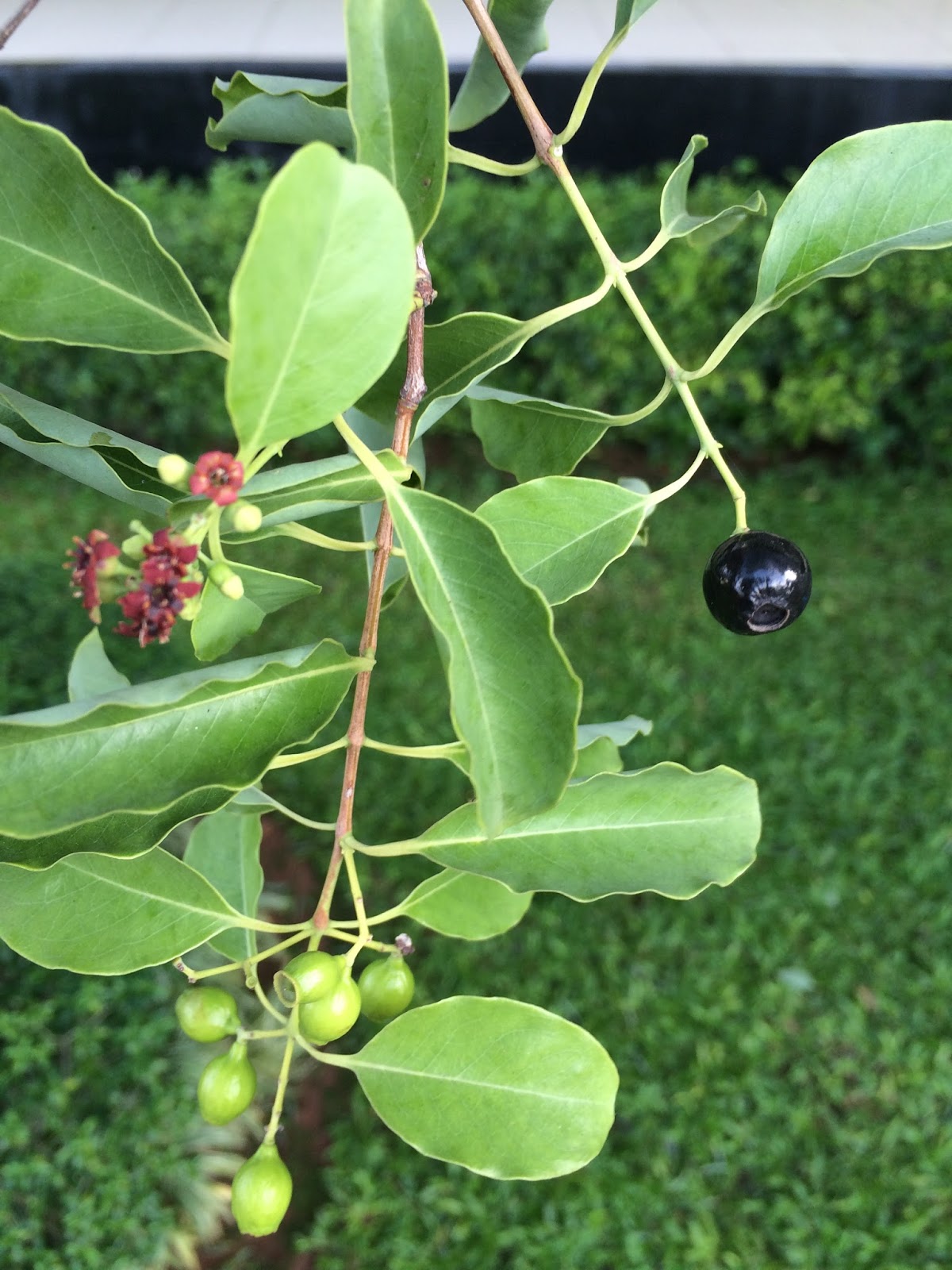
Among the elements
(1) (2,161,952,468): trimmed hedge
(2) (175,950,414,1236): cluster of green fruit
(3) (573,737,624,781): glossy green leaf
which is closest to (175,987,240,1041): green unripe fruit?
(2) (175,950,414,1236): cluster of green fruit

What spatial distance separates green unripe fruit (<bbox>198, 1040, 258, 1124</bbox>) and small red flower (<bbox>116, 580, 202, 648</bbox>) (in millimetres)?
357

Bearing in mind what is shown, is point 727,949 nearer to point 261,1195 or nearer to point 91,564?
point 261,1195

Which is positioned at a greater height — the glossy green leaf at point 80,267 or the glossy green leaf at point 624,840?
the glossy green leaf at point 80,267

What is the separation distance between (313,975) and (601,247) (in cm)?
45

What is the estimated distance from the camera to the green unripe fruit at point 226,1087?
711mm

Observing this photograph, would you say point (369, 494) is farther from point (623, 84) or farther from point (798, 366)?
point (623, 84)

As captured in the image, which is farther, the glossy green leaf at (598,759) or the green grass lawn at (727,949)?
the green grass lawn at (727,949)

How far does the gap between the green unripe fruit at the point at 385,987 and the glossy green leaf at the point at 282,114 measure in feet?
1.85

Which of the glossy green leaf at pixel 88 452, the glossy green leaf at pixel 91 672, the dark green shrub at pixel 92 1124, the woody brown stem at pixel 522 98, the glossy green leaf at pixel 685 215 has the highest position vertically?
the woody brown stem at pixel 522 98

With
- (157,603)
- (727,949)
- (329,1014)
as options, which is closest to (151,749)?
(157,603)

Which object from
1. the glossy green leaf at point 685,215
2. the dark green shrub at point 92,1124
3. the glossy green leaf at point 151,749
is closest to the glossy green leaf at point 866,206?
the glossy green leaf at point 685,215

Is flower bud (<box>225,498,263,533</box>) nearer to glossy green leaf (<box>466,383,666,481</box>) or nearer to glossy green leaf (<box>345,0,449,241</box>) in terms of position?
glossy green leaf (<box>345,0,449,241</box>)

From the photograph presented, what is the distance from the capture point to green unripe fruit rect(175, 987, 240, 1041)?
776mm

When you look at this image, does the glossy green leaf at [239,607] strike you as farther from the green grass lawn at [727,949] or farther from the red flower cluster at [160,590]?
the green grass lawn at [727,949]
